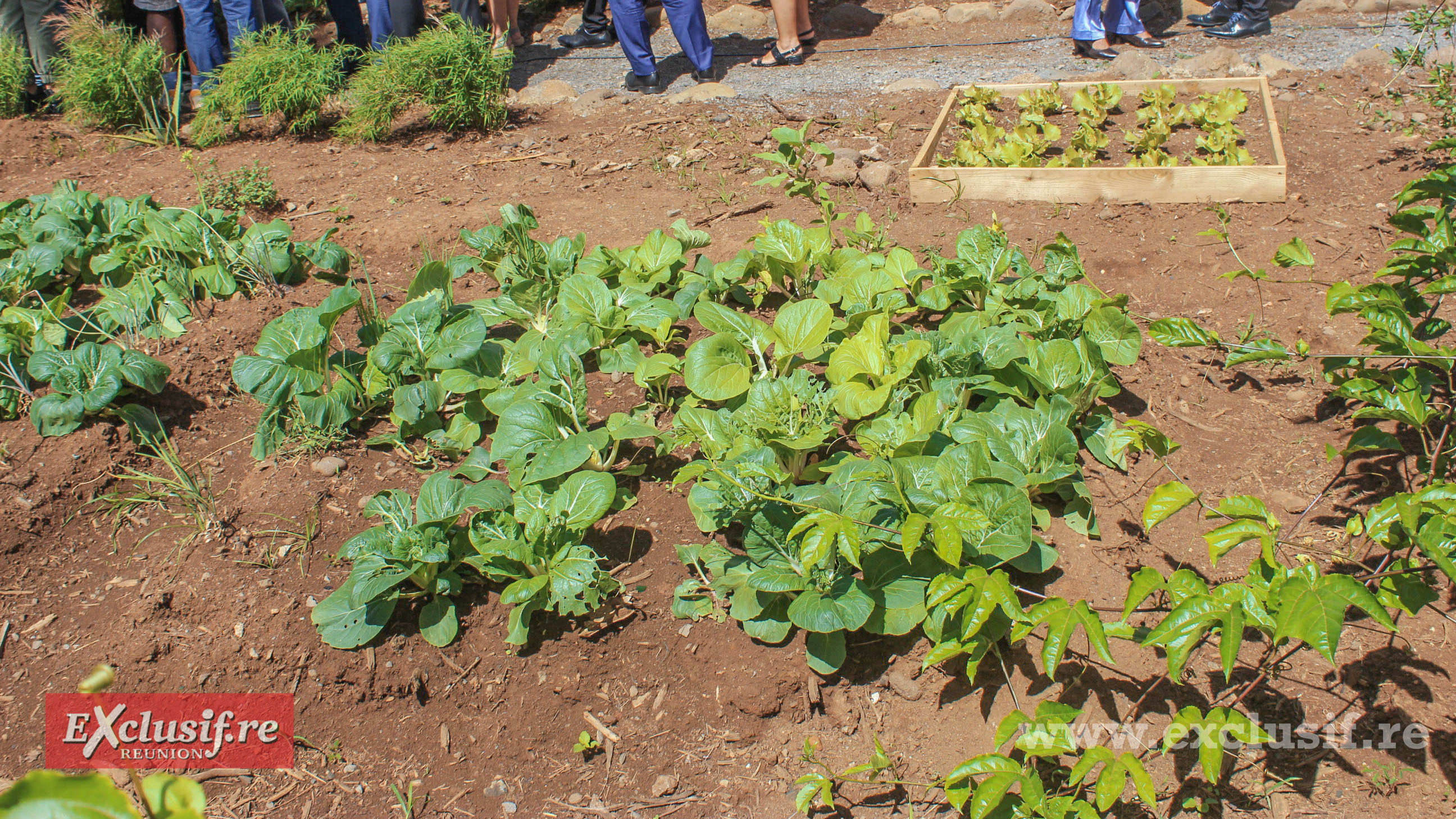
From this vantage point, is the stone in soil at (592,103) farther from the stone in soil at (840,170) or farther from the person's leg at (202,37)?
the person's leg at (202,37)

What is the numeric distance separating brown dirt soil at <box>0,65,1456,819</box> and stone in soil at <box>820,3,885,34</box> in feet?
16.1

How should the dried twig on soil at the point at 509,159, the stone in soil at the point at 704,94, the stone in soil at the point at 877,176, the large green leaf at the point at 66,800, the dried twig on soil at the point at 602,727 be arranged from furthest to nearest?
the stone in soil at the point at 704,94, the dried twig on soil at the point at 509,159, the stone in soil at the point at 877,176, the dried twig on soil at the point at 602,727, the large green leaf at the point at 66,800

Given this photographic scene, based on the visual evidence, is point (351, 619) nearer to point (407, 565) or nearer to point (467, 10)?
point (407, 565)

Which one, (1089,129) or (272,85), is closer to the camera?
(1089,129)

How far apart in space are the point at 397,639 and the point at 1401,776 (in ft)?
8.23

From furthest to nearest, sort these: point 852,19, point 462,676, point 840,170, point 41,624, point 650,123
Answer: point 852,19
point 650,123
point 840,170
point 41,624
point 462,676

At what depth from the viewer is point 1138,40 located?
22.8ft

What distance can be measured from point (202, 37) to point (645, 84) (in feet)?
10.8

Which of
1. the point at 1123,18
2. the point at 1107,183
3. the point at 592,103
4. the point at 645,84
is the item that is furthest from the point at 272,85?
the point at 1123,18

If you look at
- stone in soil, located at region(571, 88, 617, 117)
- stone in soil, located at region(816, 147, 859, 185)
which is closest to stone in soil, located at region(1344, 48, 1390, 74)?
stone in soil, located at region(816, 147, 859, 185)

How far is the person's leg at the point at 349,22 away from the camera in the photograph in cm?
707

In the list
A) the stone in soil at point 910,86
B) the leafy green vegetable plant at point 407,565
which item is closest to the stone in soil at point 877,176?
the stone in soil at point 910,86

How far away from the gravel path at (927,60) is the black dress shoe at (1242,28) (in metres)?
0.10

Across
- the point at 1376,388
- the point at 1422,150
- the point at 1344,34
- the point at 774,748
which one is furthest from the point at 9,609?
the point at 1344,34
